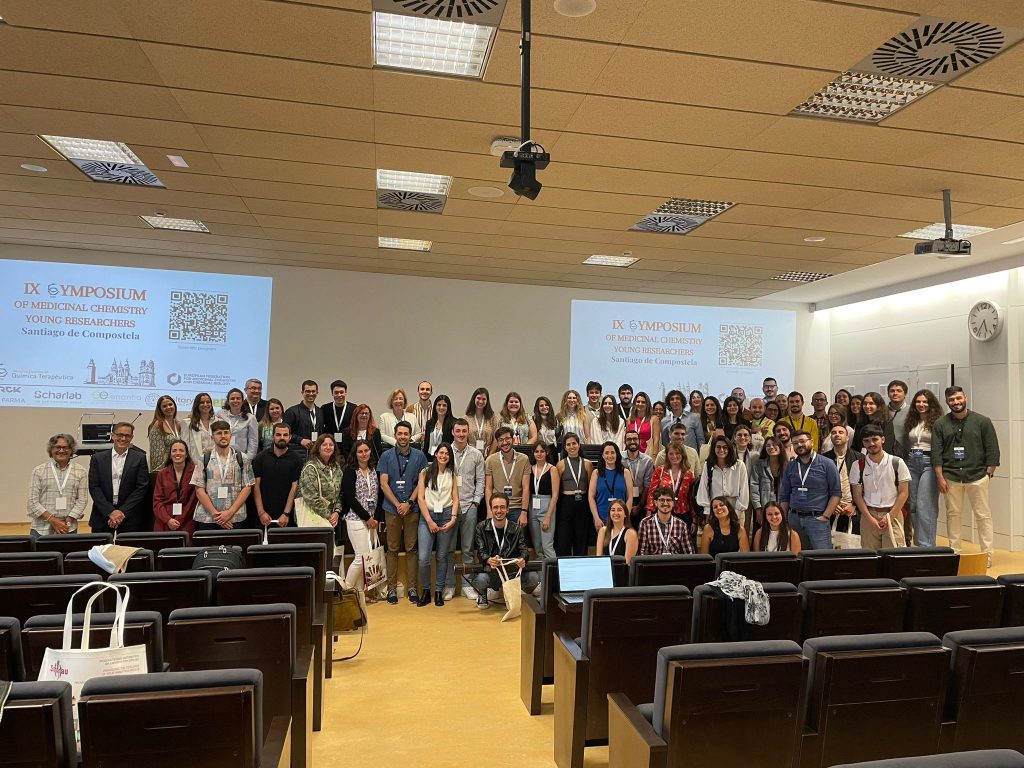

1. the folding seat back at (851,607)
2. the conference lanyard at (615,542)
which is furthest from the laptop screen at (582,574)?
the conference lanyard at (615,542)

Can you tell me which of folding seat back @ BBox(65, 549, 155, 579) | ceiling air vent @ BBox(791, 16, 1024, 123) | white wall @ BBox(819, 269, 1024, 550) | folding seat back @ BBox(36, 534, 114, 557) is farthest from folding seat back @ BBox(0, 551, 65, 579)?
white wall @ BBox(819, 269, 1024, 550)

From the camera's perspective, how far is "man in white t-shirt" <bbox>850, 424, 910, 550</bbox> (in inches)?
226

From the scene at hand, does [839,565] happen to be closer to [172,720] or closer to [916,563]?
[916,563]

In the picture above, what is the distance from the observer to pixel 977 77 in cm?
350

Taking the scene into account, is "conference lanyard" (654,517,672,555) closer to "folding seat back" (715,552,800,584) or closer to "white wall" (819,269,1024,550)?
"folding seat back" (715,552,800,584)

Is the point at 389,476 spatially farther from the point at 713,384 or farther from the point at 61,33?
the point at 713,384

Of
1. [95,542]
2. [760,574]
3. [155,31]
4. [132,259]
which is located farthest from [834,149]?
[132,259]

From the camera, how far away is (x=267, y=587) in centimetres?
299

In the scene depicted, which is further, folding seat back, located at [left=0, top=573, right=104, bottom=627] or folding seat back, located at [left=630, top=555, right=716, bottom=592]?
folding seat back, located at [left=630, top=555, right=716, bottom=592]

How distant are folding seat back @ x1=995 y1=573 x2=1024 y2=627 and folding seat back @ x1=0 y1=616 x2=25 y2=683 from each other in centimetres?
389

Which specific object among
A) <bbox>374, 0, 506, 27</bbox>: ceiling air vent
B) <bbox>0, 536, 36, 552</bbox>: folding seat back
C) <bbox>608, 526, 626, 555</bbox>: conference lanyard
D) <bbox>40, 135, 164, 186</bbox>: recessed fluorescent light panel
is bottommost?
<bbox>608, 526, 626, 555</bbox>: conference lanyard

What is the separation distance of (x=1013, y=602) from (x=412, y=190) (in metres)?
4.98

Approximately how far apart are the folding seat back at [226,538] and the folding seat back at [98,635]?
1916 mm

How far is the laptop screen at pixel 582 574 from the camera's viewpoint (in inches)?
132
